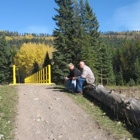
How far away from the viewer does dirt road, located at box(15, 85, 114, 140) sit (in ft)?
26.0

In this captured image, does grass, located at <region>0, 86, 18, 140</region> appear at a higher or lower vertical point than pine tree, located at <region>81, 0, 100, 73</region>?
lower

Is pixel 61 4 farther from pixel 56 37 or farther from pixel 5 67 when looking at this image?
pixel 5 67

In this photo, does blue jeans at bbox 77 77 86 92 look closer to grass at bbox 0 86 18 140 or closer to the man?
the man

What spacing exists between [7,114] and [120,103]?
3459 mm

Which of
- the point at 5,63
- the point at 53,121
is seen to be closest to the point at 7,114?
the point at 53,121

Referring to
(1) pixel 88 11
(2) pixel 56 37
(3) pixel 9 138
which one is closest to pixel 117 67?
(1) pixel 88 11

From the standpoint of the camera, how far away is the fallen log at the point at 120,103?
8473 mm

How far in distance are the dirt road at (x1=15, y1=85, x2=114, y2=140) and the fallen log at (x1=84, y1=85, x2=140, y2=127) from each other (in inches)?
35.4

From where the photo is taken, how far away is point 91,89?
12891 mm

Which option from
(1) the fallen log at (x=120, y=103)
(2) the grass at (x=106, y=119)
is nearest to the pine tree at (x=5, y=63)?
(2) the grass at (x=106, y=119)

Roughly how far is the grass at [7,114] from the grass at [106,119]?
2.39 meters

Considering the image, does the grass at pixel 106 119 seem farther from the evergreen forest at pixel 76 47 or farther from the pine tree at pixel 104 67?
the pine tree at pixel 104 67

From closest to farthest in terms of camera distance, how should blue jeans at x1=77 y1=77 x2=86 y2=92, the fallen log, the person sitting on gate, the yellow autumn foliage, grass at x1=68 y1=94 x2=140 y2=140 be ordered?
grass at x1=68 y1=94 x2=140 y2=140
the fallen log
blue jeans at x1=77 y1=77 x2=86 y2=92
the person sitting on gate
the yellow autumn foliage

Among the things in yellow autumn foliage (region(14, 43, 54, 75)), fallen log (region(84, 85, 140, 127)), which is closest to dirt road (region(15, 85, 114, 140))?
fallen log (region(84, 85, 140, 127))
